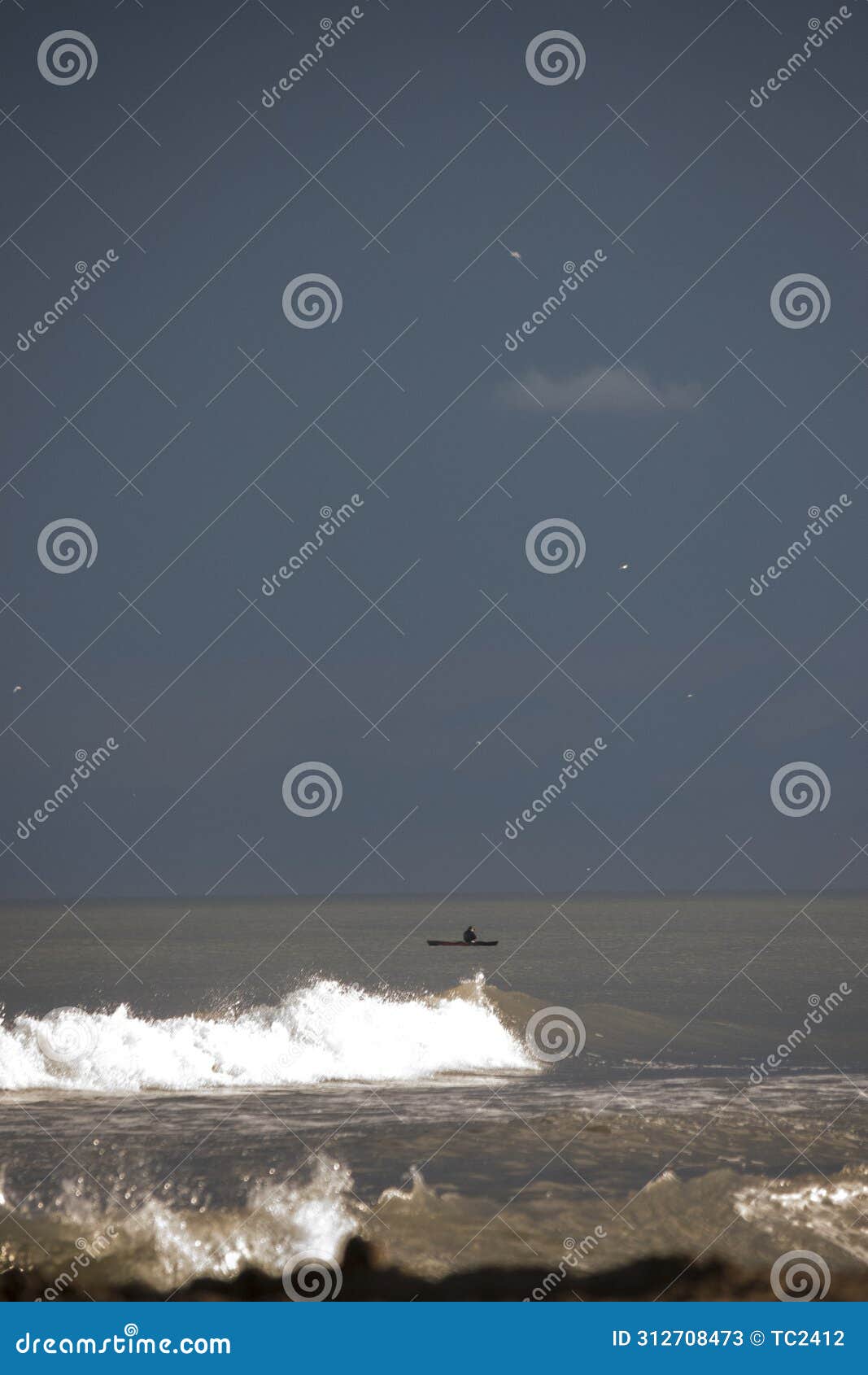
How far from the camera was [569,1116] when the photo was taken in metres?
20.5

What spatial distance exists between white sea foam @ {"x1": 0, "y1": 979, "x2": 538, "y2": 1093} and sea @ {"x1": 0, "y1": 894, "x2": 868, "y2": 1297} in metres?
0.09

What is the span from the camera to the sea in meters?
13.6

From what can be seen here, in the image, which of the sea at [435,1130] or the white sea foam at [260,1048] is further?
the white sea foam at [260,1048]

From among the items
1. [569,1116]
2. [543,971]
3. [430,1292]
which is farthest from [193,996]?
[430,1292]

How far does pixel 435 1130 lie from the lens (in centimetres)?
1980

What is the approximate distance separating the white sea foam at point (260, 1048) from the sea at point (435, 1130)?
0.09m

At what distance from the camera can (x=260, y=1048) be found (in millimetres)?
28469

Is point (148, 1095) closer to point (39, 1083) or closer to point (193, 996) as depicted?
point (39, 1083)

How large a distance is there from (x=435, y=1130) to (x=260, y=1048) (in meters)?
9.57

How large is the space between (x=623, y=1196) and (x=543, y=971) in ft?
160

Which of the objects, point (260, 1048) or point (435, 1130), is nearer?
point (435, 1130)

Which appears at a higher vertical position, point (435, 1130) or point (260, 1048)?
point (435, 1130)

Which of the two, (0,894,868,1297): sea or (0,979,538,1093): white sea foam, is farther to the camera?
(0,979,538,1093): white sea foam

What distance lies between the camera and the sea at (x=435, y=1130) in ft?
44.5
